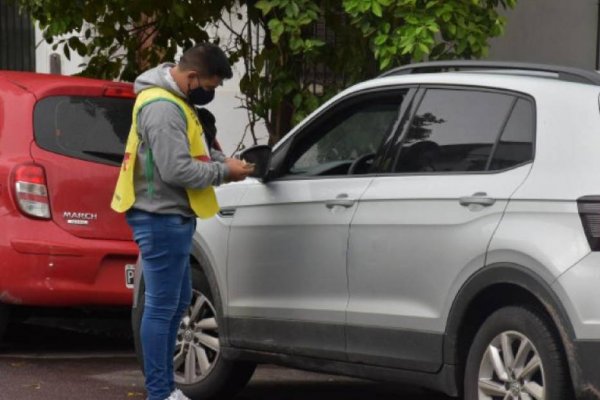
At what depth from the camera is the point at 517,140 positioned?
6.55 m

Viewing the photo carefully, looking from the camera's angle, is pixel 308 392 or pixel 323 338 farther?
pixel 308 392

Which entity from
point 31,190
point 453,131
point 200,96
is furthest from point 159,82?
point 31,190

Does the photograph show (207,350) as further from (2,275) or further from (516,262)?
(516,262)

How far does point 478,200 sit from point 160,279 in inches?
68.6

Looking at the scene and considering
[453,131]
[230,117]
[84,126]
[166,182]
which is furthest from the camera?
[230,117]

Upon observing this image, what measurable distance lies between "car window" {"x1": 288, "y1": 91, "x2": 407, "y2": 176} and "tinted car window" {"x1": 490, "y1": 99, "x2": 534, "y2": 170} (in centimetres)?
79

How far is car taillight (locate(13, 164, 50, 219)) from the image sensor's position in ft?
30.8

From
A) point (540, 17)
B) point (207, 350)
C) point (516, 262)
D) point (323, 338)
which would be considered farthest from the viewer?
point (540, 17)

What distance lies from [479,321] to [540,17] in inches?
357

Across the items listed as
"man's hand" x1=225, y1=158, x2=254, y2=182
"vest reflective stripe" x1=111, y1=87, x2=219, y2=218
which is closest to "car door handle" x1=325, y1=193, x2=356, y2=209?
"man's hand" x1=225, y1=158, x2=254, y2=182

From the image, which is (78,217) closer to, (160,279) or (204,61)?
(160,279)

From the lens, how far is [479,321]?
6656mm

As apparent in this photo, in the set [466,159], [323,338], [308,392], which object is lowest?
[308,392]

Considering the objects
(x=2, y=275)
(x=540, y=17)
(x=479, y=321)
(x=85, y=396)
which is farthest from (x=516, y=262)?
(x=540, y=17)
